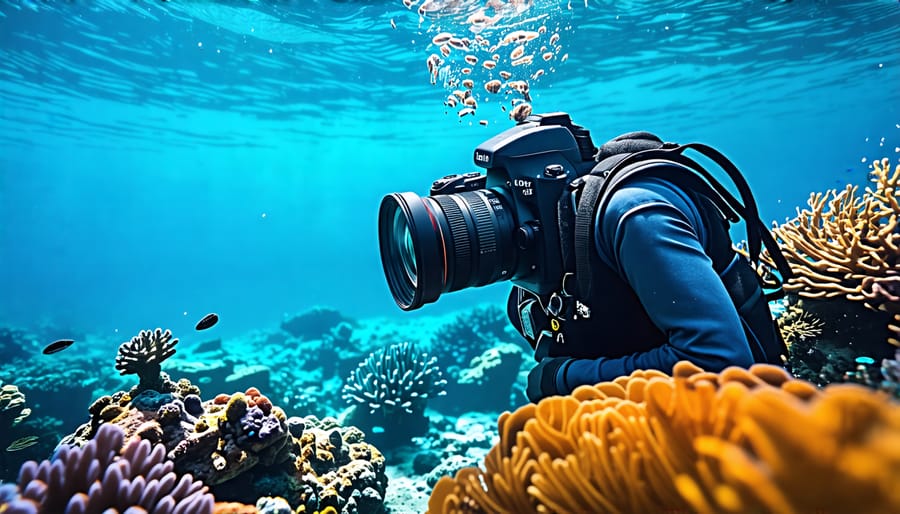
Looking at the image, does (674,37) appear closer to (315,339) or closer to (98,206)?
(315,339)

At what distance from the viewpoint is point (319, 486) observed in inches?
A: 136

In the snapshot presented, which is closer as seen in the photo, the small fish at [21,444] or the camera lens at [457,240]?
the camera lens at [457,240]

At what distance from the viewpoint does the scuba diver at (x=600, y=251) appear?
184 centimetres

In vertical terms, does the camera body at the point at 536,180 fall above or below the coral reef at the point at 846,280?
above

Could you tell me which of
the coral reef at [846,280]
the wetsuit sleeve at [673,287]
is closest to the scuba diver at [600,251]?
the wetsuit sleeve at [673,287]

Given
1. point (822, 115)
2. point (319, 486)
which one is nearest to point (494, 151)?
point (319, 486)

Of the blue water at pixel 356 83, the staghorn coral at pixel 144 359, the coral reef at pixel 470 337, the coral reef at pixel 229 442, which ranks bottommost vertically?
the coral reef at pixel 470 337

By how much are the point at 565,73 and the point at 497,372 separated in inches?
659

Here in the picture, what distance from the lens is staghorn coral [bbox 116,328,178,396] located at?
366cm

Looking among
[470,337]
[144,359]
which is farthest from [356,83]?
[144,359]

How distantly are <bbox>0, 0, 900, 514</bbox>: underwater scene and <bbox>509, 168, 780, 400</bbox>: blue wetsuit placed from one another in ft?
0.05

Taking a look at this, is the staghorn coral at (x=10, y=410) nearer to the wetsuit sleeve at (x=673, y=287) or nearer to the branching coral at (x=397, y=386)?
the branching coral at (x=397, y=386)

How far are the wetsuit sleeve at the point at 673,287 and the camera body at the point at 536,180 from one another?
1.73ft

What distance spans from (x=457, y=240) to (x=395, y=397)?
5.98 m
